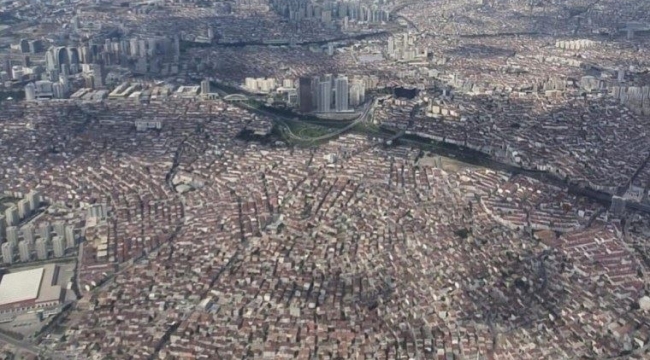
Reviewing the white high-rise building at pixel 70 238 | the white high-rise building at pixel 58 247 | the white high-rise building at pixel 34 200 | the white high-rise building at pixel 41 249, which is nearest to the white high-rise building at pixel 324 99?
the white high-rise building at pixel 34 200

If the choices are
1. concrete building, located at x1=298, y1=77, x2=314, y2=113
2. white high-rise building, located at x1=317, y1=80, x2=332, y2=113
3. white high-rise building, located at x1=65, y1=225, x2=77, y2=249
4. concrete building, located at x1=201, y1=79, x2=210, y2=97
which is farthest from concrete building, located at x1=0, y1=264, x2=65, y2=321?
concrete building, located at x1=201, y1=79, x2=210, y2=97

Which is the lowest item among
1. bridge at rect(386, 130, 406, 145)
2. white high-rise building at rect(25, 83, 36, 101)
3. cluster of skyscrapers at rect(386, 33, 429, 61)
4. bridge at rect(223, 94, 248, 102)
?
bridge at rect(386, 130, 406, 145)

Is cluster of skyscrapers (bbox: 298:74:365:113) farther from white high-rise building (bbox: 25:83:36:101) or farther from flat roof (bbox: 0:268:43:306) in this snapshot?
flat roof (bbox: 0:268:43:306)

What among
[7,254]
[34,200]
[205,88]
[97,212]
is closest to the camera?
[7,254]

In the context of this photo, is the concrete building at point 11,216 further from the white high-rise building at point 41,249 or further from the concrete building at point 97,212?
the white high-rise building at point 41,249

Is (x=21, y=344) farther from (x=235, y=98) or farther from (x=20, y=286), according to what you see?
(x=235, y=98)

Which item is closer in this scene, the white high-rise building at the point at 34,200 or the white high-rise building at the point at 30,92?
the white high-rise building at the point at 34,200

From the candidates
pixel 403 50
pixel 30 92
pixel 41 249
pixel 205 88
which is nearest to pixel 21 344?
pixel 41 249

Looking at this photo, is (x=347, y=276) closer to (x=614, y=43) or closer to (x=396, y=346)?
(x=396, y=346)
